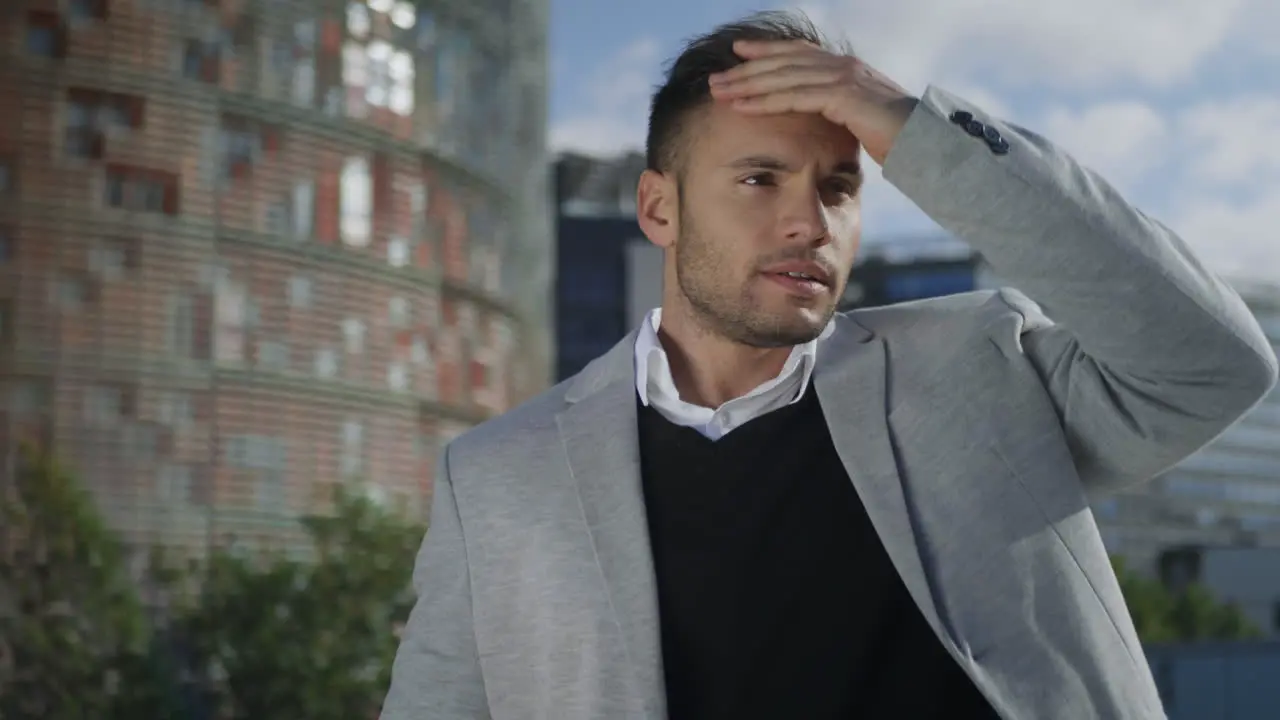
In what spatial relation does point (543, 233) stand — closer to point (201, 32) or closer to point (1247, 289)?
point (201, 32)

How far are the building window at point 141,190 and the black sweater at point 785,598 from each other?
1610 inches

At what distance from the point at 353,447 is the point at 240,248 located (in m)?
5.66

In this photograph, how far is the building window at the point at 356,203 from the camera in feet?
151

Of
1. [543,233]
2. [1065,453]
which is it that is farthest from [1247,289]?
[1065,453]

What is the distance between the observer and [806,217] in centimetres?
279

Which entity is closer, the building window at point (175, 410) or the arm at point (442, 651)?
the arm at point (442, 651)

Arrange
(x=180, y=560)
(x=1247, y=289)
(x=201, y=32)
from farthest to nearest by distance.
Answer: (x=1247, y=289) → (x=201, y=32) → (x=180, y=560)

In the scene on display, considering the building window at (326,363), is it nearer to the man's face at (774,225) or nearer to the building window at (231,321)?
the building window at (231,321)

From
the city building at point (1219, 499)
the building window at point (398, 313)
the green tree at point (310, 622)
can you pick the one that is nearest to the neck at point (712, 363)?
the green tree at point (310, 622)

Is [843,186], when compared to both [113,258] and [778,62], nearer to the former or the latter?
[778,62]

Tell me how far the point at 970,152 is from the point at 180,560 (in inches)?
1561

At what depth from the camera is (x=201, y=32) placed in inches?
1720

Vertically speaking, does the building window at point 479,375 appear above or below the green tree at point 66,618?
above

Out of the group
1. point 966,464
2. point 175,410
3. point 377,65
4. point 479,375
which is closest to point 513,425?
point 966,464
